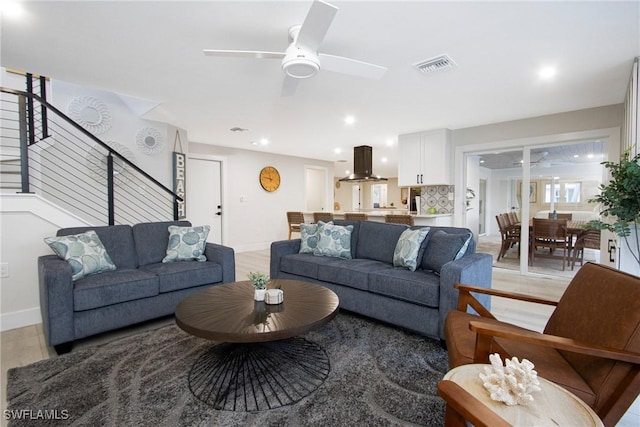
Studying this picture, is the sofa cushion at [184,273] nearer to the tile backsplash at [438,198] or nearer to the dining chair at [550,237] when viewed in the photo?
the tile backsplash at [438,198]

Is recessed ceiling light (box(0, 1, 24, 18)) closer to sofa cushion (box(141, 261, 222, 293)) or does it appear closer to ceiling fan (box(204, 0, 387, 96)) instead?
ceiling fan (box(204, 0, 387, 96))

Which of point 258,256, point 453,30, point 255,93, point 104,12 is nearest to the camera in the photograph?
point 104,12

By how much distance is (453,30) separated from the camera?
7.29ft

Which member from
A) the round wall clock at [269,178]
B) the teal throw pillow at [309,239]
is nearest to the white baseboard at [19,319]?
the teal throw pillow at [309,239]

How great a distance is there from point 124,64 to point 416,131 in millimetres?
4383

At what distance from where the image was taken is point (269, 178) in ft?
24.2

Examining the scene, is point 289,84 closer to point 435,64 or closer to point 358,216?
point 435,64

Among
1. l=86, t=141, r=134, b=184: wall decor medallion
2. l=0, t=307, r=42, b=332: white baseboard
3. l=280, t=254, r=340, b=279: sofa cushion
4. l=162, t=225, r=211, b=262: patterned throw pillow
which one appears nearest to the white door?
l=86, t=141, r=134, b=184: wall decor medallion

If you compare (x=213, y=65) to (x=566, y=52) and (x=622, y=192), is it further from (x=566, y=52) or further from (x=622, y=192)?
(x=622, y=192)

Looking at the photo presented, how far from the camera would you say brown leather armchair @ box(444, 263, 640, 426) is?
1140 millimetres

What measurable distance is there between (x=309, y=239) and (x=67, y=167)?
3.21m

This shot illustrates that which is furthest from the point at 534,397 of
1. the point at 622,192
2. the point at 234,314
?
the point at 622,192

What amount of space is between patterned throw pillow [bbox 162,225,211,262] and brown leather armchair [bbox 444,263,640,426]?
263 centimetres

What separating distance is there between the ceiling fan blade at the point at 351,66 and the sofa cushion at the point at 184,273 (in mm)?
2229
